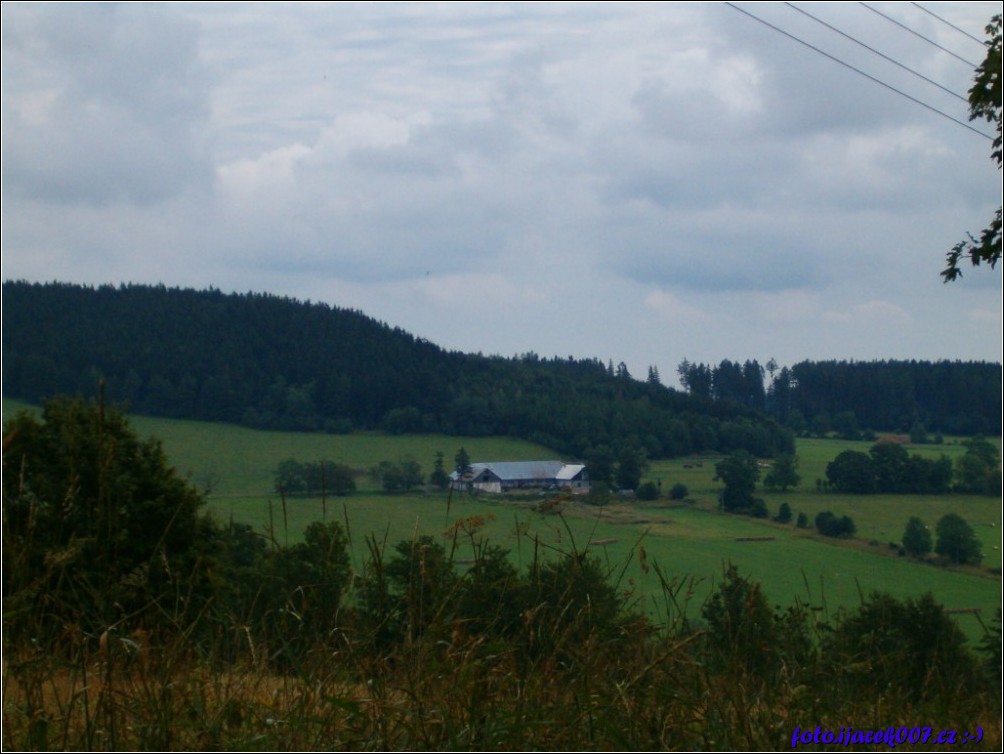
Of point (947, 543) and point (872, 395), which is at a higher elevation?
point (872, 395)

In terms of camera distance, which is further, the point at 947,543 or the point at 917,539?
the point at 947,543

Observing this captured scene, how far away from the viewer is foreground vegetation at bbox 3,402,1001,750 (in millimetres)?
2883

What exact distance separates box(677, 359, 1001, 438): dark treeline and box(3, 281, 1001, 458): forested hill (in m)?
0.03

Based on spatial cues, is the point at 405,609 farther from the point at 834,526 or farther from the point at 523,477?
the point at 834,526

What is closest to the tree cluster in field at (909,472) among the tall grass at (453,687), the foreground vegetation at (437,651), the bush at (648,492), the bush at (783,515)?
the bush at (783,515)

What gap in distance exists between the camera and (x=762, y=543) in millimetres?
9938

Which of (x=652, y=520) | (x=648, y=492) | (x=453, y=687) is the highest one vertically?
(x=652, y=520)

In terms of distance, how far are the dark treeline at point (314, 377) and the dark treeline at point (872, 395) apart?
2.04 feet

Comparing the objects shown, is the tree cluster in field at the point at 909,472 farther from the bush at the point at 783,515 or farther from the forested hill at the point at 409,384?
the bush at the point at 783,515

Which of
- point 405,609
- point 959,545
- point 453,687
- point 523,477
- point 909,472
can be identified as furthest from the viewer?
point 909,472

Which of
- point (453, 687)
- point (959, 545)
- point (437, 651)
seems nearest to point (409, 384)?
point (959, 545)

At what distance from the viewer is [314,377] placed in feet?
72.3

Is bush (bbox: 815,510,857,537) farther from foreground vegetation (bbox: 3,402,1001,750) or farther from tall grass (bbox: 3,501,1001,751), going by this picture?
tall grass (bbox: 3,501,1001,751)

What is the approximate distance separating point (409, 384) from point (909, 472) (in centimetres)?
916
